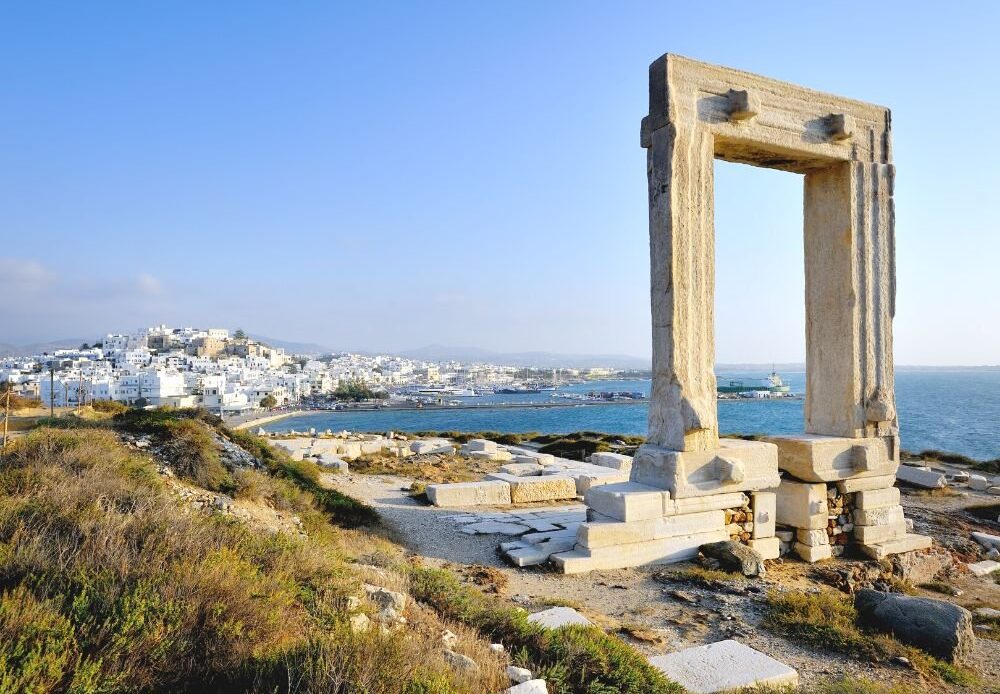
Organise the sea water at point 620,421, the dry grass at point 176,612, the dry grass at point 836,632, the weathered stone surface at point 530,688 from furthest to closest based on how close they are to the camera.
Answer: the sea water at point 620,421 < the dry grass at point 836,632 < the weathered stone surface at point 530,688 < the dry grass at point 176,612

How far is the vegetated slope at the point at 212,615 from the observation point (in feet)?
8.63

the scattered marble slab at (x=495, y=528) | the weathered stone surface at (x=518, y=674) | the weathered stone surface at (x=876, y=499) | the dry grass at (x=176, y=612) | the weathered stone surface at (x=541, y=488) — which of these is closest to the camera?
the dry grass at (x=176, y=612)

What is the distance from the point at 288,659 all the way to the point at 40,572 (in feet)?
5.34

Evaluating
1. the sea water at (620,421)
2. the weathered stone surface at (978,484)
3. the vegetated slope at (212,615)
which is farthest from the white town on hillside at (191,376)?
the weathered stone surface at (978,484)

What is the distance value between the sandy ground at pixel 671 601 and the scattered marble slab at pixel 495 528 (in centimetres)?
15

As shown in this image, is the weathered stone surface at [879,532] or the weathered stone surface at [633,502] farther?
the weathered stone surface at [879,532]

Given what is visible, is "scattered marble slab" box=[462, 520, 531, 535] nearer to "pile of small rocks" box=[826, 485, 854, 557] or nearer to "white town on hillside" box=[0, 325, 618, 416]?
"pile of small rocks" box=[826, 485, 854, 557]

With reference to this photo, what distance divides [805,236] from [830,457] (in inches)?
127

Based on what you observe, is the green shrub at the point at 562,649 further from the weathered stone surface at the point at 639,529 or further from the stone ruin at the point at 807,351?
the stone ruin at the point at 807,351

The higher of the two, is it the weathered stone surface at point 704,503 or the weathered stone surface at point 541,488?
the weathered stone surface at point 704,503

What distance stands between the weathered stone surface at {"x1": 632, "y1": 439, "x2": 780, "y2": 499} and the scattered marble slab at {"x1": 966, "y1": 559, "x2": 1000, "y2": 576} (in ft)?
9.77

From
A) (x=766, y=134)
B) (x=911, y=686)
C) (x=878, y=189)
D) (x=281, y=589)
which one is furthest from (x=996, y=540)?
(x=281, y=589)

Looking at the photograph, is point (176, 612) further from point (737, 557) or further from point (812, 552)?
point (812, 552)

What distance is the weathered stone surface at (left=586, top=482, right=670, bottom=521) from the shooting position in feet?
22.7
